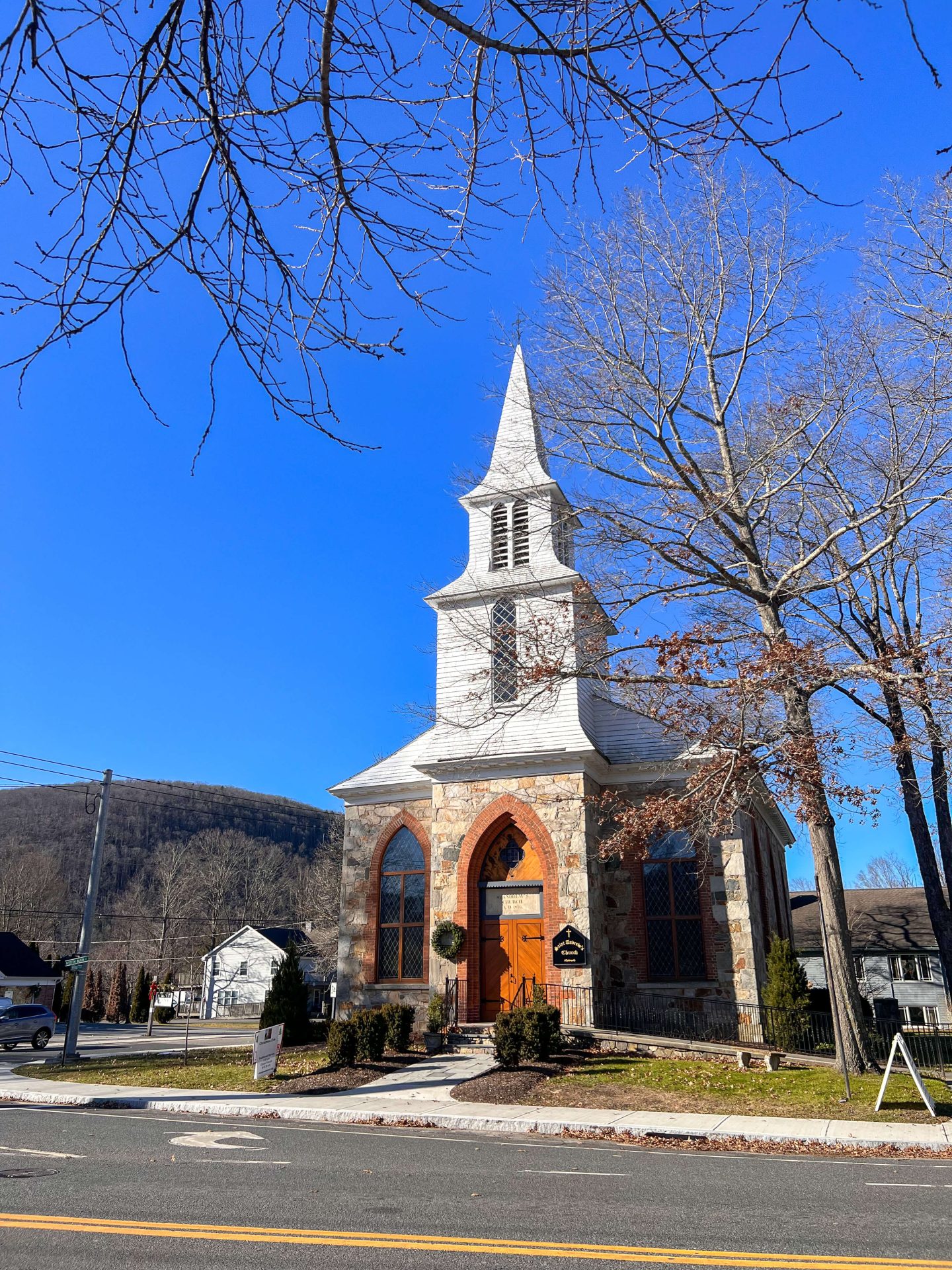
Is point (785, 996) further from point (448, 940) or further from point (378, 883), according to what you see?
point (378, 883)

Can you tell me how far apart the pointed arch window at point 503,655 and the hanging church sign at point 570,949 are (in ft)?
17.3

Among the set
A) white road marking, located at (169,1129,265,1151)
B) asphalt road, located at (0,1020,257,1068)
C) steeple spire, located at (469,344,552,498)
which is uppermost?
steeple spire, located at (469,344,552,498)

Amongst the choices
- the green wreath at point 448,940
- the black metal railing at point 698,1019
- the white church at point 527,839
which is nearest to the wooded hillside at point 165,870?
the white church at point 527,839

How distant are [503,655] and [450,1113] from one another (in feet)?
37.4

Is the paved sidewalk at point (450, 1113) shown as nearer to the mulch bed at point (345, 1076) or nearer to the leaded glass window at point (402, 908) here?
the mulch bed at point (345, 1076)

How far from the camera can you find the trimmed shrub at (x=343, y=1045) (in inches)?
679

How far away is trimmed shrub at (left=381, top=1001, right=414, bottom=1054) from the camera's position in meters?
18.4

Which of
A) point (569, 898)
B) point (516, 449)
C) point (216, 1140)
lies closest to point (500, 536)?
point (516, 449)

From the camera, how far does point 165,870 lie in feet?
274

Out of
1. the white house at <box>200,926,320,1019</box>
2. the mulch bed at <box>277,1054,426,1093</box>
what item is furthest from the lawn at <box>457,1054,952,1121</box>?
the white house at <box>200,926,320,1019</box>

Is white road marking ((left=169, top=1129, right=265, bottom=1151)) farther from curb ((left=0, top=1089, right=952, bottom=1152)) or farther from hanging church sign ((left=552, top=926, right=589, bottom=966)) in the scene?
hanging church sign ((left=552, top=926, right=589, bottom=966))

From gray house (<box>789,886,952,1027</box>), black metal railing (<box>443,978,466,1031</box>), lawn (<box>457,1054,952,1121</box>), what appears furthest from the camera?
gray house (<box>789,886,952,1027</box>)

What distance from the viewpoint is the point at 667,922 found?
2089 cm

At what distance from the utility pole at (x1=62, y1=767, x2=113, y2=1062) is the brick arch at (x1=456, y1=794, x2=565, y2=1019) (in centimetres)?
946
